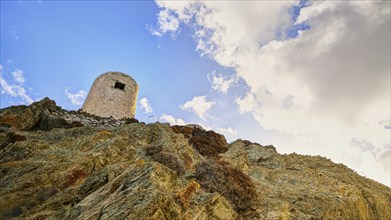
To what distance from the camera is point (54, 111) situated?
65.7ft

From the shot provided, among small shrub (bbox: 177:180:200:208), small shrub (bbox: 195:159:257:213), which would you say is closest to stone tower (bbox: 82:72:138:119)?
small shrub (bbox: 195:159:257:213)

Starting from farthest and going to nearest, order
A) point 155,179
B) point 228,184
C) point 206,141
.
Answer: point 206,141 < point 228,184 < point 155,179

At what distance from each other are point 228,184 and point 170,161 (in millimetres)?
2385

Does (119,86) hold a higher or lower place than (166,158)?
higher

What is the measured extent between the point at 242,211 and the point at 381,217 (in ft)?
24.6

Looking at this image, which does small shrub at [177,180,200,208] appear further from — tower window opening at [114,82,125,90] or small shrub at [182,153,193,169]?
tower window opening at [114,82,125,90]

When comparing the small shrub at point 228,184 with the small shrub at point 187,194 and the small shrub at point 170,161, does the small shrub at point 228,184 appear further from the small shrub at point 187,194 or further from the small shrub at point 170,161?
the small shrub at point 187,194

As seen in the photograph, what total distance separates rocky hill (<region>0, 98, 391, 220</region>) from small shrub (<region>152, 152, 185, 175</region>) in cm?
4

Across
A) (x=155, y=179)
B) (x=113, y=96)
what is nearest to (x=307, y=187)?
(x=155, y=179)

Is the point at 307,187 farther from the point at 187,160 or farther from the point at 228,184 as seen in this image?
the point at 187,160

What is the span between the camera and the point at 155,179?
8234 mm

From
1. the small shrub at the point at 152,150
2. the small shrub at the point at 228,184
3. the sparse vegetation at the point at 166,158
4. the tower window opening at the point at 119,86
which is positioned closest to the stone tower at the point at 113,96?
the tower window opening at the point at 119,86

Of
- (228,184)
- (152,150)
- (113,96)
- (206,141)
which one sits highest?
(113,96)

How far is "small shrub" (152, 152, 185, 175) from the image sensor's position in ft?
38.5
